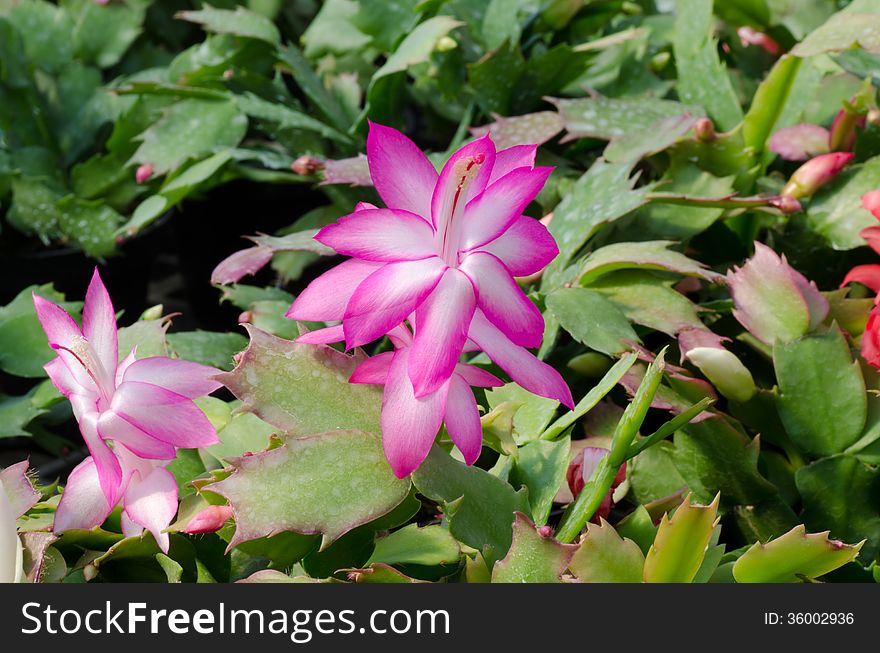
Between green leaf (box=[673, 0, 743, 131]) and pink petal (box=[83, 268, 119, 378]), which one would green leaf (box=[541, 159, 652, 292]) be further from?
pink petal (box=[83, 268, 119, 378])

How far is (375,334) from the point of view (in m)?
0.41

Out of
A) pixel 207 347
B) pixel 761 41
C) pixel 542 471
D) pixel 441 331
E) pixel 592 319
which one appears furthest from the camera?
pixel 761 41

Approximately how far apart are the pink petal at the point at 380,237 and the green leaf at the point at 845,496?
31 cm

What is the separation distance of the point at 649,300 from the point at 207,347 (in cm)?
34

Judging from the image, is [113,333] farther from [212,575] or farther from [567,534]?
[567,534]

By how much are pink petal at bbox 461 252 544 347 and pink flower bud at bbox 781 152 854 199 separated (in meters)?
0.45

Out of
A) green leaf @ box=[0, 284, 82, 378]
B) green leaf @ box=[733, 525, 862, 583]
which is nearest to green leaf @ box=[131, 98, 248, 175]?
green leaf @ box=[0, 284, 82, 378]

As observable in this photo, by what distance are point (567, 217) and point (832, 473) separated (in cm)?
29

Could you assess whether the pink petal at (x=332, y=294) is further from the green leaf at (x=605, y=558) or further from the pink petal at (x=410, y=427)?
the green leaf at (x=605, y=558)

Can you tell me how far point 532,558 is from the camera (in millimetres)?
A: 431

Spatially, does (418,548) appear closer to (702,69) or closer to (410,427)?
(410,427)

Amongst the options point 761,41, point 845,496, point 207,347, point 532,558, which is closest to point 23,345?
point 207,347

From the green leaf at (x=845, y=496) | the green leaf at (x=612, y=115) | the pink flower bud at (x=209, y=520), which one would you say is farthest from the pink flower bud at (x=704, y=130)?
the pink flower bud at (x=209, y=520)
